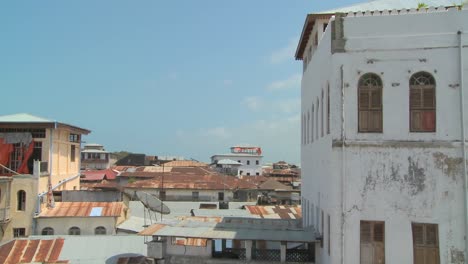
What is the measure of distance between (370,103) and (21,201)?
71.6 ft

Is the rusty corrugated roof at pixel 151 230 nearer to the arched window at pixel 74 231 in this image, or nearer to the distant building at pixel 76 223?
the distant building at pixel 76 223

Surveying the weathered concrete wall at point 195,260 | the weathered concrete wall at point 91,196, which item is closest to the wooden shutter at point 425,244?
the weathered concrete wall at point 195,260

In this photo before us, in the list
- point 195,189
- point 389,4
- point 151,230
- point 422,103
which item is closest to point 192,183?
point 195,189

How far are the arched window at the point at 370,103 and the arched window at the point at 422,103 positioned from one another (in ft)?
2.60

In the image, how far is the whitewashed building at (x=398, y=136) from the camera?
418 inches

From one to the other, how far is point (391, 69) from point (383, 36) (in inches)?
33.3

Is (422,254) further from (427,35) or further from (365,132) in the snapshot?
(427,35)


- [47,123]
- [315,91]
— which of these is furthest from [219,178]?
[315,91]

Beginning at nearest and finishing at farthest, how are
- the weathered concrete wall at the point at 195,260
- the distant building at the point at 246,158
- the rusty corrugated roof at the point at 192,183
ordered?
the weathered concrete wall at the point at 195,260, the rusty corrugated roof at the point at 192,183, the distant building at the point at 246,158

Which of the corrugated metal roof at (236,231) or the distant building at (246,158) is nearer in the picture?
the corrugated metal roof at (236,231)

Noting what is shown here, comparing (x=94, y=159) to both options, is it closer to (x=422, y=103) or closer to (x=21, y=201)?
(x=21, y=201)

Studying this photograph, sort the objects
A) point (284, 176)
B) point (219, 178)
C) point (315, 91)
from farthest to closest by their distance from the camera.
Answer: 1. point (284, 176)
2. point (219, 178)
3. point (315, 91)

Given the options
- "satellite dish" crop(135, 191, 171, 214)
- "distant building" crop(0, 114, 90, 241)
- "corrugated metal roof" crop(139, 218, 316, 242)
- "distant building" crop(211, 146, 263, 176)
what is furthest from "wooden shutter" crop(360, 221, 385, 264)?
"distant building" crop(211, 146, 263, 176)

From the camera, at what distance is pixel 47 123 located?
27312mm
